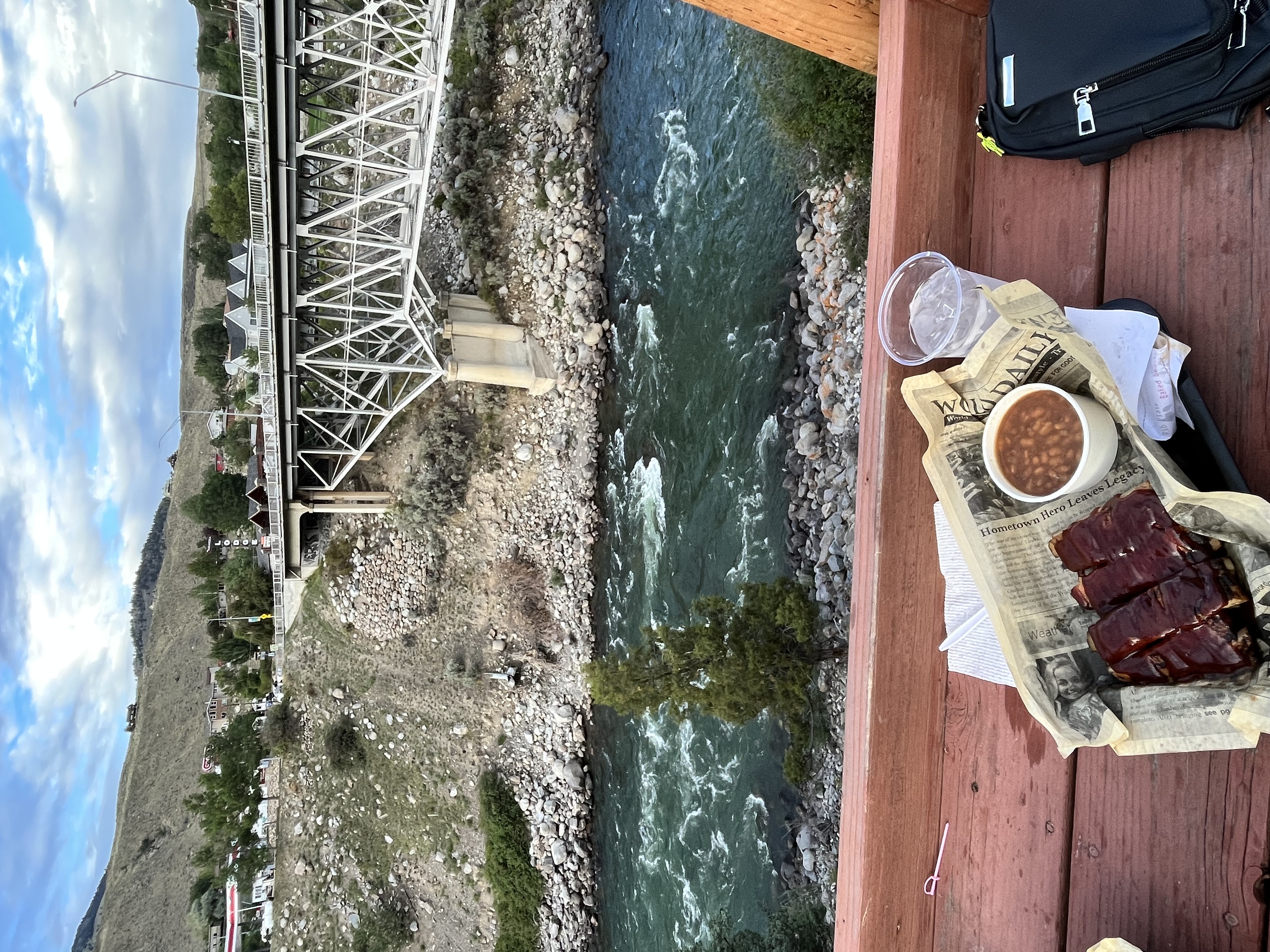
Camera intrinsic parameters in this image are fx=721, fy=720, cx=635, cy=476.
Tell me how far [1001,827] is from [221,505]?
570 inches

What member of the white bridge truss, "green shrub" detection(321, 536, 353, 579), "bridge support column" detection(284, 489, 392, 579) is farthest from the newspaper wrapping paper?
"green shrub" detection(321, 536, 353, 579)

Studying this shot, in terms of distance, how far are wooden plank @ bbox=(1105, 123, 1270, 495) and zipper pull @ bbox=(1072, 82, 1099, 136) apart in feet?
0.41

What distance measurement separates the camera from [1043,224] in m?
1.84

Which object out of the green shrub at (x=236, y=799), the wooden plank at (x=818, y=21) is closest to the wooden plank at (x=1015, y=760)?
the wooden plank at (x=818, y=21)

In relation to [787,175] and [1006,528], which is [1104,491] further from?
[787,175]

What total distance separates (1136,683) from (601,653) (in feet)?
25.6

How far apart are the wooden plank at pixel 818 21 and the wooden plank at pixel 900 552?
0.31 m

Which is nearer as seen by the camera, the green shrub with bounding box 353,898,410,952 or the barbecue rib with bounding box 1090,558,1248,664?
the barbecue rib with bounding box 1090,558,1248,664

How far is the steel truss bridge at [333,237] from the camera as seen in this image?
646cm

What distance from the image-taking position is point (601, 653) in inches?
352

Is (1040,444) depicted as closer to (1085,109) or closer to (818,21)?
(1085,109)

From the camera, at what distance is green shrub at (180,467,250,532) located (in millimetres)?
13367

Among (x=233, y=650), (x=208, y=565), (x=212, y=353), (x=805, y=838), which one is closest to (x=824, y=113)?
(x=805, y=838)

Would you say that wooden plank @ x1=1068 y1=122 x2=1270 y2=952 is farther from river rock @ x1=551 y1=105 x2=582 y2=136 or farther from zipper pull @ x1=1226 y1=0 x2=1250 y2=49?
river rock @ x1=551 y1=105 x2=582 y2=136
